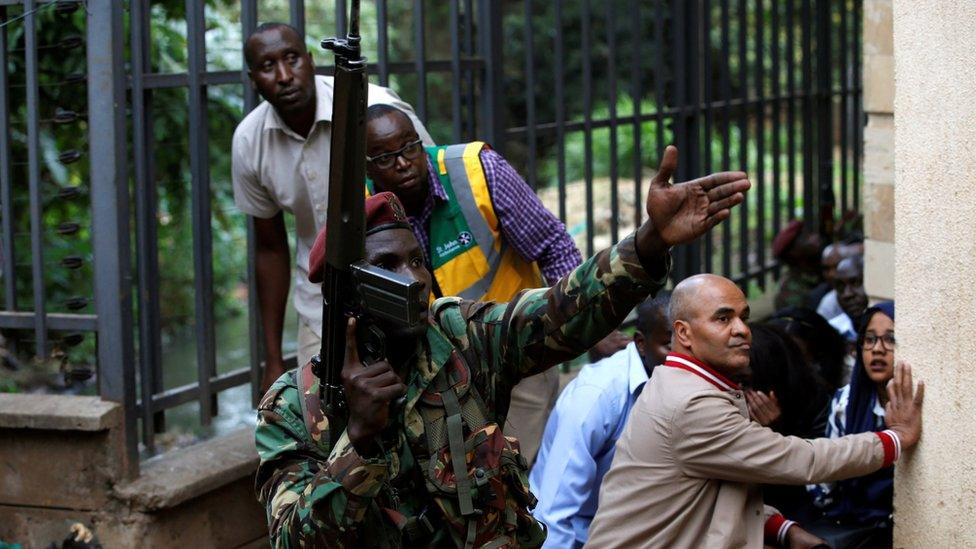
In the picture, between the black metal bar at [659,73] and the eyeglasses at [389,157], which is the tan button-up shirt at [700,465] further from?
the black metal bar at [659,73]

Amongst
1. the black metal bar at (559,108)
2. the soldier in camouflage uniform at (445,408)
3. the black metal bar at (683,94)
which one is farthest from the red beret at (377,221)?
the black metal bar at (683,94)

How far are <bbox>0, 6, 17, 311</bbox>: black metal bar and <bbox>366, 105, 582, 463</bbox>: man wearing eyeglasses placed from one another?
118cm

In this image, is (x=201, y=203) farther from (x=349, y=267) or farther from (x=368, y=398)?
(x=368, y=398)

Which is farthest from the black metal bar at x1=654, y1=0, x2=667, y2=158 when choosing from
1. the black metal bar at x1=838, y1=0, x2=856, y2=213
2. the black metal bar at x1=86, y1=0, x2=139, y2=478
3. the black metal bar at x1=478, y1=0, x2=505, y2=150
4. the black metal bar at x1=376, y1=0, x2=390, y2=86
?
the black metal bar at x1=86, y1=0, x2=139, y2=478

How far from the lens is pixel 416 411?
2.45 m

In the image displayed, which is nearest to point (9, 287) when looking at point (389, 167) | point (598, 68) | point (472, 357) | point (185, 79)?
point (185, 79)

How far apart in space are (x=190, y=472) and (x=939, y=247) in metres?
2.34

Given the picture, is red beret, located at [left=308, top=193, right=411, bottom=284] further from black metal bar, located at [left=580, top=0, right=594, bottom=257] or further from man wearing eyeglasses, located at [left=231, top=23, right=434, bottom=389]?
black metal bar, located at [left=580, top=0, right=594, bottom=257]

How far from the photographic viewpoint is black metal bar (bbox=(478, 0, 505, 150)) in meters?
5.32

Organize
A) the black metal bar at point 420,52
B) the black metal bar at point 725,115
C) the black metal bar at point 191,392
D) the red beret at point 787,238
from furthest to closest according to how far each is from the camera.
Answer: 1. the red beret at point 787,238
2. the black metal bar at point 725,115
3. the black metal bar at point 420,52
4. the black metal bar at point 191,392

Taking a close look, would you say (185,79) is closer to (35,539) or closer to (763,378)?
(35,539)

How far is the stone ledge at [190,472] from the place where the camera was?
407cm

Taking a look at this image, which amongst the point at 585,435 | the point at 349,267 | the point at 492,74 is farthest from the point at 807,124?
the point at 349,267

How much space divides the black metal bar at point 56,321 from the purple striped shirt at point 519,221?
1.08 metres
